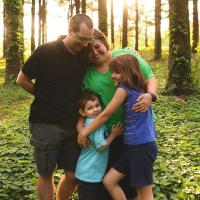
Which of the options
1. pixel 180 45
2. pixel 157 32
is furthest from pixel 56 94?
pixel 157 32

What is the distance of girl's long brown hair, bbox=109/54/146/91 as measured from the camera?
4.37 metres

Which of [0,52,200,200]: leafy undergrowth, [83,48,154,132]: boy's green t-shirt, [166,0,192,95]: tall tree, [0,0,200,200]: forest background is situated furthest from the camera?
[166,0,192,95]: tall tree

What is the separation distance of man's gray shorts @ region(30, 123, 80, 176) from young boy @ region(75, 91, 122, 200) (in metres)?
0.16

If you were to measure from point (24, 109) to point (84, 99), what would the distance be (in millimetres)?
10114

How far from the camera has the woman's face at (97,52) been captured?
14.8 feet

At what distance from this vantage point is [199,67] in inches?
557

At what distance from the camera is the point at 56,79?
4566 millimetres

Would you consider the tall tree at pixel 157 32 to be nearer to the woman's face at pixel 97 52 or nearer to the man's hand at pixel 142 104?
the woman's face at pixel 97 52

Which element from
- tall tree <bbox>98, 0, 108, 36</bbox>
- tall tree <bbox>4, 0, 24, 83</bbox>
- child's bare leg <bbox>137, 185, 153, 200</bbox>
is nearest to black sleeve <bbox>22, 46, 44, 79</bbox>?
child's bare leg <bbox>137, 185, 153, 200</bbox>

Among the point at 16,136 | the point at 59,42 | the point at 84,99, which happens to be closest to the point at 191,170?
the point at 84,99

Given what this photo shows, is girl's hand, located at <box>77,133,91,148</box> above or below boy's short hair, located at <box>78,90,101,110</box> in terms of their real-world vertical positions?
below

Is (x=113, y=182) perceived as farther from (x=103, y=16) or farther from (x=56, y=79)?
(x=103, y=16)

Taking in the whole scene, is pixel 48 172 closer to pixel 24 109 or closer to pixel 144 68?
pixel 144 68

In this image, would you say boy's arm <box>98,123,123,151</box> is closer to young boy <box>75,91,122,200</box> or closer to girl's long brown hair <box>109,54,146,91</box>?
young boy <box>75,91,122,200</box>
